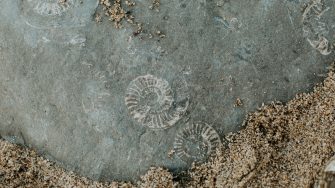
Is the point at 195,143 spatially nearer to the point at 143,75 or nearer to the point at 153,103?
the point at 153,103

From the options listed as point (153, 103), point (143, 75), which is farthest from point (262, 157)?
point (143, 75)

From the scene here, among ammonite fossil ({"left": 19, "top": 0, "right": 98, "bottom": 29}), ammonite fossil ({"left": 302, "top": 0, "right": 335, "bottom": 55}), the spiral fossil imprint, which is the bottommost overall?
the spiral fossil imprint

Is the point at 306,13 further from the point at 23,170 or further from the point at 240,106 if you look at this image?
the point at 23,170

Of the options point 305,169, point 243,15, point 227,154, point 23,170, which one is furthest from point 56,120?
point 305,169

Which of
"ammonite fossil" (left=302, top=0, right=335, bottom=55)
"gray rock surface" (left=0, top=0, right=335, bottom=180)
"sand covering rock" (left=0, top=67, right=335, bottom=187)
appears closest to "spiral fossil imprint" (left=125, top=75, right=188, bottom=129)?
"gray rock surface" (left=0, top=0, right=335, bottom=180)

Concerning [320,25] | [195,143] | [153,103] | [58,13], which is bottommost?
[195,143]

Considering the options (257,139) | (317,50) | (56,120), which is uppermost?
(317,50)

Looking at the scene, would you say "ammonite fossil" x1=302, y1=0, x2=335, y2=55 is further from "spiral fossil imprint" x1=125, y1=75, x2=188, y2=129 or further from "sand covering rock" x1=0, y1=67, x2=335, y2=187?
"spiral fossil imprint" x1=125, y1=75, x2=188, y2=129
